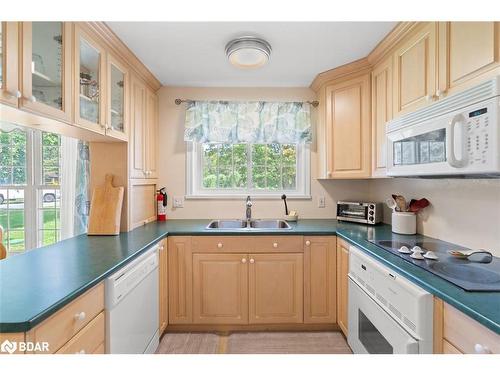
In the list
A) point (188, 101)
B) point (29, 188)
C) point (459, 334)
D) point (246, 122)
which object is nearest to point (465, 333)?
point (459, 334)

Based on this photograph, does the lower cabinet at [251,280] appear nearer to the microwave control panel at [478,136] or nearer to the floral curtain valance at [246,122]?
the floral curtain valance at [246,122]

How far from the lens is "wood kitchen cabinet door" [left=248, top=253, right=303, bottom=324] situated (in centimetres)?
218

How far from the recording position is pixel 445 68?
Answer: 56.2 inches

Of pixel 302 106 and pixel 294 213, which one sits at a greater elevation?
pixel 302 106

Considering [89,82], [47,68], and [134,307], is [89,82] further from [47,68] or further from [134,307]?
[134,307]

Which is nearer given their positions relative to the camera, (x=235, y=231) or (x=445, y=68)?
(x=445, y=68)

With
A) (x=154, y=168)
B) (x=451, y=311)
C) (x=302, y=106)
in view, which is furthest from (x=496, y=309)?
(x=154, y=168)

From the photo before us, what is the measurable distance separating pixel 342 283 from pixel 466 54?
1.62 metres

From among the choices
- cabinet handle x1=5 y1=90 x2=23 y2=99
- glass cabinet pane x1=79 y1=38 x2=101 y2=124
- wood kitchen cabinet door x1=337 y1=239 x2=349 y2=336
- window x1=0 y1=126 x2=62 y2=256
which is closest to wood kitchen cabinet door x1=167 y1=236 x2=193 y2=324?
glass cabinet pane x1=79 y1=38 x2=101 y2=124

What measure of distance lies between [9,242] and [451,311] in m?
4.05

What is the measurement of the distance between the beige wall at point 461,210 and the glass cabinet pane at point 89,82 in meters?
2.32

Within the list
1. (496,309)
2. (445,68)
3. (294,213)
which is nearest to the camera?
(496,309)

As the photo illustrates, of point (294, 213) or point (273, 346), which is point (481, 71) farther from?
point (273, 346)

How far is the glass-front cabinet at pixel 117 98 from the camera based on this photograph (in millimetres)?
1867
